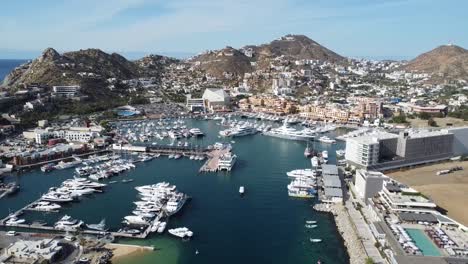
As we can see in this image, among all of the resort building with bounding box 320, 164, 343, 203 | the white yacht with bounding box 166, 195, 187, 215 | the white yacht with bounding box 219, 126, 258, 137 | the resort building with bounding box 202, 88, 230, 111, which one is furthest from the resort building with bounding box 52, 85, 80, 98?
the resort building with bounding box 320, 164, 343, 203

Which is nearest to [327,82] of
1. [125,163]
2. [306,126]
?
[306,126]

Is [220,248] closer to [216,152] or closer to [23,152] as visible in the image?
[216,152]

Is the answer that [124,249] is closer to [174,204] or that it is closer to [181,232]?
[181,232]

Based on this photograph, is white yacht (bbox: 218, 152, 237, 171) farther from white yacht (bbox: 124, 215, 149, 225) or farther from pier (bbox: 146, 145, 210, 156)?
white yacht (bbox: 124, 215, 149, 225)

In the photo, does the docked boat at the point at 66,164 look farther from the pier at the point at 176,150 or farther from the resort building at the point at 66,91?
the resort building at the point at 66,91

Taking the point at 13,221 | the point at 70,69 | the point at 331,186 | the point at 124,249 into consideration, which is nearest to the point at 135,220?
the point at 124,249
